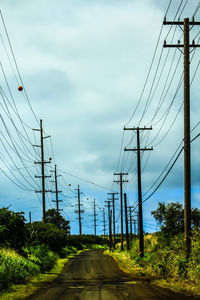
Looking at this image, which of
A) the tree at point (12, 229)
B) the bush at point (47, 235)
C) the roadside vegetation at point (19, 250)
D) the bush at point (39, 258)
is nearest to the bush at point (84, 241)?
the bush at point (47, 235)

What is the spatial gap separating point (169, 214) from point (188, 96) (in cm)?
5056

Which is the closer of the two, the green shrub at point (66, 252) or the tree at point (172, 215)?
the green shrub at point (66, 252)

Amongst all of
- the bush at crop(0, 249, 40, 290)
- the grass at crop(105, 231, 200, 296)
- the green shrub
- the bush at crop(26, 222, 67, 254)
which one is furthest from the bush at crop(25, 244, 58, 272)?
the green shrub

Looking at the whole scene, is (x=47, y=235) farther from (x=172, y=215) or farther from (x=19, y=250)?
(x=172, y=215)

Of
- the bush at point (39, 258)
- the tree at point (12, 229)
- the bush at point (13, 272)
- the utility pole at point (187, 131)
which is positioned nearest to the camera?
the bush at point (13, 272)

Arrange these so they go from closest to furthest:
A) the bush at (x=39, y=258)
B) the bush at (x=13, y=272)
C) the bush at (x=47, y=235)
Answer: the bush at (x=13, y=272) < the bush at (x=39, y=258) < the bush at (x=47, y=235)

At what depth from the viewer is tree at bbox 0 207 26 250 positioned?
23.8 m

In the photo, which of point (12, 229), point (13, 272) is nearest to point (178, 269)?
point (13, 272)

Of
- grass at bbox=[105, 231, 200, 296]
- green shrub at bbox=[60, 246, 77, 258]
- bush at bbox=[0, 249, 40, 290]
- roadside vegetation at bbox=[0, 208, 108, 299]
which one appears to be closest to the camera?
grass at bbox=[105, 231, 200, 296]

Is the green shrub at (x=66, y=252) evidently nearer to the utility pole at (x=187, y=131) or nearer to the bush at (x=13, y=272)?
the bush at (x=13, y=272)

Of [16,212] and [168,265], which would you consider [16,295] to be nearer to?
[168,265]

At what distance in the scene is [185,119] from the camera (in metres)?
18.9

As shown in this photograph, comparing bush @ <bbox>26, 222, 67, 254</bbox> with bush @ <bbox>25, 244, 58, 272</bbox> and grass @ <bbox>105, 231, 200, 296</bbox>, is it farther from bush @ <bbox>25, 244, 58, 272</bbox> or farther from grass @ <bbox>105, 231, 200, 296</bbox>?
grass @ <bbox>105, 231, 200, 296</bbox>

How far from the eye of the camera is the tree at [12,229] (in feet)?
77.9
